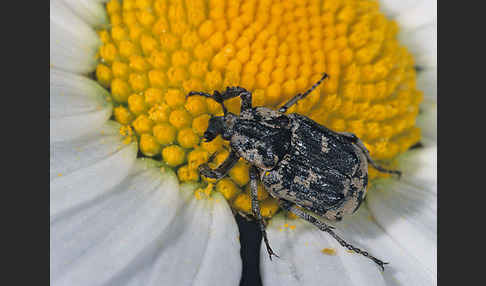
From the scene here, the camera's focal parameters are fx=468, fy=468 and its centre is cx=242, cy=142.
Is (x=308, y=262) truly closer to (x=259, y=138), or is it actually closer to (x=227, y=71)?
(x=259, y=138)

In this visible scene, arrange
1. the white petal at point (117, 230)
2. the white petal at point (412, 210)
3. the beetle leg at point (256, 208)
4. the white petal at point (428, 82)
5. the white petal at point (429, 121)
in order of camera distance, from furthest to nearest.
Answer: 1. the white petal at point (428, 82)
2. the white petal at point (429, 121)
3. the white petal at point (412, 210)
4. the beetle leg at point (256, 208)
5. the white petal at point (117, 230)

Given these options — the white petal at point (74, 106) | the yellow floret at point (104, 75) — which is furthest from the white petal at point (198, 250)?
the yellow floret at point (104, 75)

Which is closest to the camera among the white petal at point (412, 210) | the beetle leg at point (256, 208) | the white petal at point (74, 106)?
the white petal at point (74, 106)

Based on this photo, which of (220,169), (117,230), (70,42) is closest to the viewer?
(117,230)

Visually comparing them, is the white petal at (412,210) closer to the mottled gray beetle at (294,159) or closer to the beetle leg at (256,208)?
the mottled gray beetle at (294,159)

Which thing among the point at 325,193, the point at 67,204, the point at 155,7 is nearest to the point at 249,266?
the point at 325,193

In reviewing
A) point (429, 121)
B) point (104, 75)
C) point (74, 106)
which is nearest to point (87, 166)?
point (74, 106)

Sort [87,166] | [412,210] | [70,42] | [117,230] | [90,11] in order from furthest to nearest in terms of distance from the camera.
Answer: [412,210] < [90,11] < [70,42] < [87,166] < [117,230]
